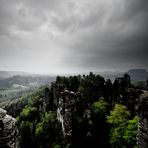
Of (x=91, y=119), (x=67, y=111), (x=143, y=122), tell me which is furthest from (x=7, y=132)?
(x=91, y=119)

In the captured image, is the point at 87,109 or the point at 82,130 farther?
the point at 87,109

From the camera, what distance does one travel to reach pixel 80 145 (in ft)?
183

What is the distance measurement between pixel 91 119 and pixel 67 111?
915 cm

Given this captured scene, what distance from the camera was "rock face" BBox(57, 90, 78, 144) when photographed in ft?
187

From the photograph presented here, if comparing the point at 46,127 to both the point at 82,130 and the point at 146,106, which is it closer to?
the point at 82,130

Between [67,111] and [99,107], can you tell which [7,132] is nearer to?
[67,111]

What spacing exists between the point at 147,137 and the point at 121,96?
51727 mm

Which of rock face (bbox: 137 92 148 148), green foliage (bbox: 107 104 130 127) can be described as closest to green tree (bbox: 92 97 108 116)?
green foliage (bbox: 107 104 130 127)

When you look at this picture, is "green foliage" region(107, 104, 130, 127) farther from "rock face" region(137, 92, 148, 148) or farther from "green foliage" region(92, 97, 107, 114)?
"rock face" region(137, 92, 148, 148)

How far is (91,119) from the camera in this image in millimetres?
60406

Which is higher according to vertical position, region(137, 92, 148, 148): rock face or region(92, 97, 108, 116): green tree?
region(137, 92, 148, 148): rock face

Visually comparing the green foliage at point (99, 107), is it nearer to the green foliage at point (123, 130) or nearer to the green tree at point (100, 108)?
the green tree at point (100, 108)

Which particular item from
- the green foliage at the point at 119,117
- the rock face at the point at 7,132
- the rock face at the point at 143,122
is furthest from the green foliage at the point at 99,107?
the rock face at the point at 7,132

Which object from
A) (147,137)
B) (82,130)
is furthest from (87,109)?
(147,137)
